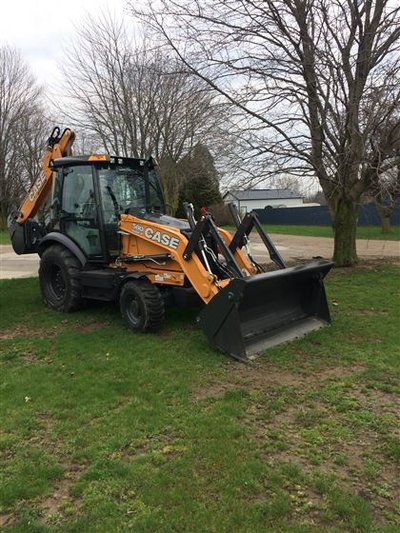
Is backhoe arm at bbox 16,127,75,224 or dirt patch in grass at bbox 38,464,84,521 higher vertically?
backhoe arm at bbox 16,127,75,224

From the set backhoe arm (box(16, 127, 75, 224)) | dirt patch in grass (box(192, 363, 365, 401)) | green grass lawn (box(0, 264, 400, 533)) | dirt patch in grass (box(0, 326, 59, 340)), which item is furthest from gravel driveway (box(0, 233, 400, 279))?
dirt patch in grass (box(192, 363, 365, 401))

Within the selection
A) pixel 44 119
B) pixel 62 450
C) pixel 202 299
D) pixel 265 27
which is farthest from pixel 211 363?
pixel 44 119

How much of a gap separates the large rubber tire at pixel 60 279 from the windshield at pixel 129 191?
1095 mm

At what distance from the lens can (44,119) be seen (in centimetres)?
3503

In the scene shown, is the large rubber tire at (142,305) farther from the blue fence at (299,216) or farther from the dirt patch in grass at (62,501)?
the blue fence at (299,216)

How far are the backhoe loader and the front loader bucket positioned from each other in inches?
0.5

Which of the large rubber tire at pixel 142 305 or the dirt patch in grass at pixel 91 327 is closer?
the large rubber tire at pixel 142 305

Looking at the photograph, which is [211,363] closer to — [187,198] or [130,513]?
[130,513]

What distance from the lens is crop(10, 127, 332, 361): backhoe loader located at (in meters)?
6.25

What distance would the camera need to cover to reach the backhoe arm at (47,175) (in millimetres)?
9141

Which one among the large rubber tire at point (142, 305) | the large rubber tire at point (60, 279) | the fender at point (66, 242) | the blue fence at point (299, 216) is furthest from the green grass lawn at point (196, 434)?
the blue fence at point (299, 216)

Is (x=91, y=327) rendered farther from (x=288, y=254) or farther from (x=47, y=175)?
(x=288, y=254)

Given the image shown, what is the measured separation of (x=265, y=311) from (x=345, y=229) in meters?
7.01

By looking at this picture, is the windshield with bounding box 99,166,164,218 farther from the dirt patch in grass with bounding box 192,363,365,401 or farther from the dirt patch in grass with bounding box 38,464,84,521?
the dirt patch in grass with bounding box 38,464,84,521
